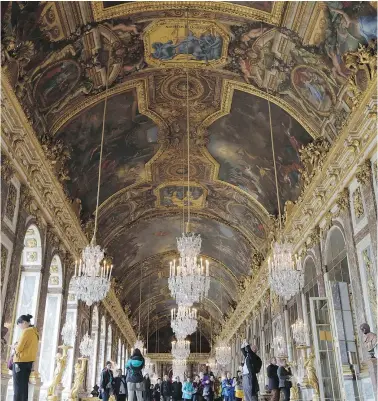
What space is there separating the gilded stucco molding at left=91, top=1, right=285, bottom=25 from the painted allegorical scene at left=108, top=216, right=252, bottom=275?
12.2m

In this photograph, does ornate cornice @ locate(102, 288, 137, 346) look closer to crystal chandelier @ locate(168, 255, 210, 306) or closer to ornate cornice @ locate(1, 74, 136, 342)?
ornate cornice @ locate(1, 74, 136, 342)

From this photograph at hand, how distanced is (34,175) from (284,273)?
6298mm

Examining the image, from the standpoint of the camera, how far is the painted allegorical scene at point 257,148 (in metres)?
12.5

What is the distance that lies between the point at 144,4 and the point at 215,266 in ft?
61.8


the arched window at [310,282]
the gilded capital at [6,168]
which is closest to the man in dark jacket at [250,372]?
the arched window at [310,282]

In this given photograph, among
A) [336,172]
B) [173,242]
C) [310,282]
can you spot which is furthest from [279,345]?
[173,242]

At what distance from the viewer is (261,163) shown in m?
14.7

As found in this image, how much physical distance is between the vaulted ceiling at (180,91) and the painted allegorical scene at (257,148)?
44 millimetres

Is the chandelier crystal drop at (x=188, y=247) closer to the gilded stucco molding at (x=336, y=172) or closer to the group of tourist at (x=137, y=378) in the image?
the group of tourist at (x=137, y=378)

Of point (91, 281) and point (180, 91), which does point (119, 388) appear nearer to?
point (91, 281)

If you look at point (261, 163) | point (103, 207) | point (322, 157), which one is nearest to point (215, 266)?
point (103, 207)

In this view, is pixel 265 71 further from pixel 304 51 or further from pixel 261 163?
pixel 261 163

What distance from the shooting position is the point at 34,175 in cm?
1059

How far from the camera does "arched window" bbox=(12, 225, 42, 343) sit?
11.2 meters
